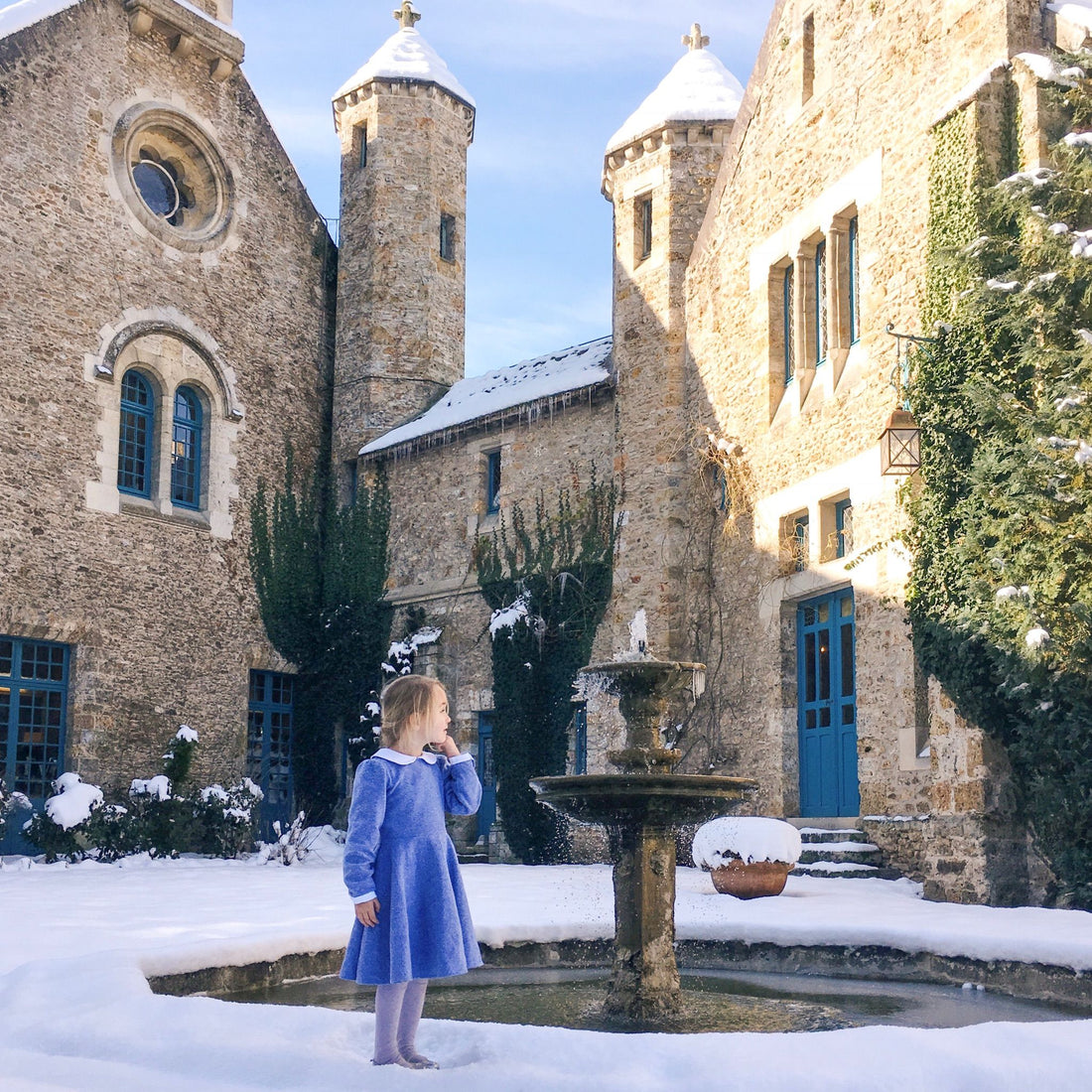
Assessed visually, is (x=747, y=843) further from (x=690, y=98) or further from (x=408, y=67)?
(x=408, y=67)

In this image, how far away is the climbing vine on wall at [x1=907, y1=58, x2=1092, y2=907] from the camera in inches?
341

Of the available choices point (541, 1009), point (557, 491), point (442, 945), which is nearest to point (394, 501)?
point (557, 491)

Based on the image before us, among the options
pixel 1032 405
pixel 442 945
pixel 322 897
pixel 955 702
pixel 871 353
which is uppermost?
pixel 871 353

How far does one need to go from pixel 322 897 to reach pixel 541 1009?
13.5 feet

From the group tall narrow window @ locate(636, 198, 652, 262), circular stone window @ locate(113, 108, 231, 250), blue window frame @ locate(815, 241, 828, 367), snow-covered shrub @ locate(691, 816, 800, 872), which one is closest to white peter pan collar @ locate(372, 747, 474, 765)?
snow-covered shrub @ locate(691, 816, 800, 872)

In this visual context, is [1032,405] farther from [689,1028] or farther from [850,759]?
[689,1028]

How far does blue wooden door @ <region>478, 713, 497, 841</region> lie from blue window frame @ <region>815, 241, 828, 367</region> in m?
6.05

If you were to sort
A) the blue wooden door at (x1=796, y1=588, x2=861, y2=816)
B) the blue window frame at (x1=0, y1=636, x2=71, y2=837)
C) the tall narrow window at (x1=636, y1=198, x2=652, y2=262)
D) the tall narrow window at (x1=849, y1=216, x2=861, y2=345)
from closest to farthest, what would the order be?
1. the blue wooden door at (x1=796, y1=588, x2=861, y2=816)
2. the tall narrow window at (x1=849, y1=216, x2=861, y2=345)
3. the blue window frame at (x1=0, y1=636, x2=71, y2=837)
4. the tall narrow window at (x1=636, y1=198, x2=652, y2=262)

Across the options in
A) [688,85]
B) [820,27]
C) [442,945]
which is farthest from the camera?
[688,85]

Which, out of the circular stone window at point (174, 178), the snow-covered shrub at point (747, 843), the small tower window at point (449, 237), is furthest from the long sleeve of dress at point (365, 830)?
the small tower window at point (449, 237)

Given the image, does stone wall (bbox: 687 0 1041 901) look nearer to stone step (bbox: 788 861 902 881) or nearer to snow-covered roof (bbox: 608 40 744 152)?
stone step (bbox: 788 861 902 881)

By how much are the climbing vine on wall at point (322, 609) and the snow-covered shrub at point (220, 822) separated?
5.68 feet

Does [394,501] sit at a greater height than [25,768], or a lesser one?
A: greater

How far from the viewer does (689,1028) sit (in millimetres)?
5000
